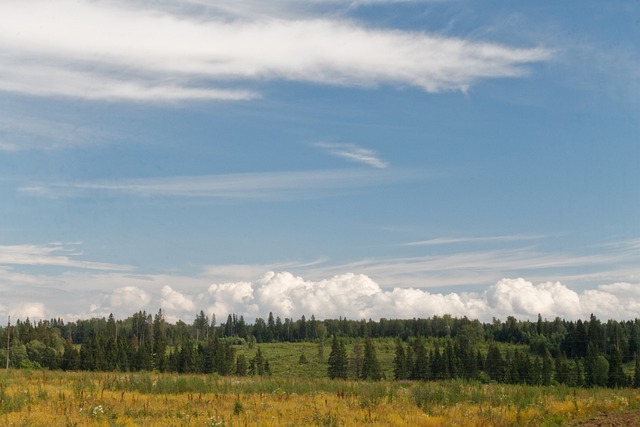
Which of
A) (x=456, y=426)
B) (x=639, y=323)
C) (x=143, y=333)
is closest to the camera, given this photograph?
(x=456, y=426)

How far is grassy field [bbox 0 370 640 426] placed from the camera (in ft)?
60.8

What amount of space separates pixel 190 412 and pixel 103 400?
13.2ft

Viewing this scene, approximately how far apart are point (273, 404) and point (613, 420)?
11.1 m

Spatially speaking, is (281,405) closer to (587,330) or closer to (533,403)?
(533,403)

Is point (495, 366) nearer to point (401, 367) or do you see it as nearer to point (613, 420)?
point (401, 367)

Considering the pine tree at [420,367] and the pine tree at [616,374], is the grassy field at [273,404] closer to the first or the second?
the pine tree at [616,374]

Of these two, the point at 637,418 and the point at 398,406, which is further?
the point at 398,406

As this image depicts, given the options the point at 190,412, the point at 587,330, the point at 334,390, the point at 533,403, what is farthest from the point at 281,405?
the point at 587,330

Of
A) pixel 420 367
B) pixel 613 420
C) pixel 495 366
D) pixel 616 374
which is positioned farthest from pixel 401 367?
pixel 613 420

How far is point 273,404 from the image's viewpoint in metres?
22.2

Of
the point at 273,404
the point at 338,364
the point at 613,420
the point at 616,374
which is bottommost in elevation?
the point at 616,374

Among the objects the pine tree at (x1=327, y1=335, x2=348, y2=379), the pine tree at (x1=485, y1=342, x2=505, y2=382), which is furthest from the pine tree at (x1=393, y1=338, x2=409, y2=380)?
the pine tree at (x1=485, y1=342, x2=505, y2=382)

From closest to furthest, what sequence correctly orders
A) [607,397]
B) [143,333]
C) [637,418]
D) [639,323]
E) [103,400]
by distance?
[637,418] < [103,400] < [607,397] < [639,323] < [143,333]

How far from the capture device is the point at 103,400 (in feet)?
72.0
